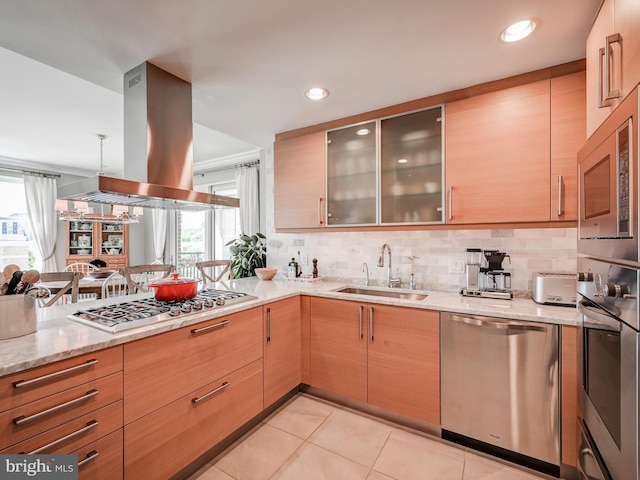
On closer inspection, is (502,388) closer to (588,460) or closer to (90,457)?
(588,460)

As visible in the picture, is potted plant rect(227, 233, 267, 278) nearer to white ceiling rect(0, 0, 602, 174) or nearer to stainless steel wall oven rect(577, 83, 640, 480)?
white ceiling rect(0, 0, 602, 174)

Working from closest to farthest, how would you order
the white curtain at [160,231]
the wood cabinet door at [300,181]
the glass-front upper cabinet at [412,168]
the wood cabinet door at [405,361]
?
1. the wood cabinet door at [405,361]
2. the glass-front upper cabinet at [412,168]
3. the wood cabinet door at [300,181]
4. the white curtain at [160,231]

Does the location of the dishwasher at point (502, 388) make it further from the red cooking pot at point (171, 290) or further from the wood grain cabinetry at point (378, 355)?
the red cooking pot at point (171, 290)

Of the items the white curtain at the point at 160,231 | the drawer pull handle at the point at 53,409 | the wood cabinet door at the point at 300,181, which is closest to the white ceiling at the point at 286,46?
the wood cabinet door at the point at 300,181

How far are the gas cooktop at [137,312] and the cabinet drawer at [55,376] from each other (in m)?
0.12

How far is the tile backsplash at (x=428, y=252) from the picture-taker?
204 centimetres

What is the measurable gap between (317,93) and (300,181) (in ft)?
2.70

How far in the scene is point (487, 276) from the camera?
2.17 meters

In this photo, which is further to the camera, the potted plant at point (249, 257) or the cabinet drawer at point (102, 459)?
the potted plant at point (249, 257)

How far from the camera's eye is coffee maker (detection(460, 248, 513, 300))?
2.06 meters

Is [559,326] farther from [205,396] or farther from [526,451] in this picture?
[205,396]

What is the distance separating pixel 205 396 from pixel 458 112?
2384mm

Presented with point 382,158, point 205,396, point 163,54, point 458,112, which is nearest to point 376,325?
point 205,396

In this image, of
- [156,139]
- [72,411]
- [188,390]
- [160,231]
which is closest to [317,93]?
[156,139]
